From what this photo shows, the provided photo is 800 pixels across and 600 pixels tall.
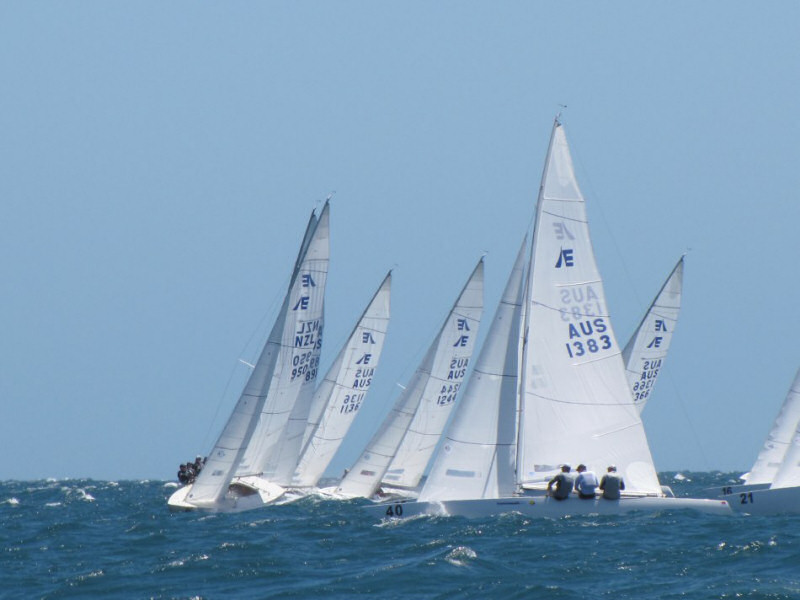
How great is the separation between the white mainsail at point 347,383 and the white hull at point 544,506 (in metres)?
13.9

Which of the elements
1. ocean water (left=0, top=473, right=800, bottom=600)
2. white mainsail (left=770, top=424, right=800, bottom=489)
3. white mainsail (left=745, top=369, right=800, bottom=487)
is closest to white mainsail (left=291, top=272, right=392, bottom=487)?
white mainsail (left=745, top=369, right=800, bottom=487)

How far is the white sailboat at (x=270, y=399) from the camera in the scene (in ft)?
105

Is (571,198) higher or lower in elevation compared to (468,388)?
higher

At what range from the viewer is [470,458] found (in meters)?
26.0

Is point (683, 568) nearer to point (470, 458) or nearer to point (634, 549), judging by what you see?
point (634, 549)

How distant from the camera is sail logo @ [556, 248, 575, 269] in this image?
26.0 m

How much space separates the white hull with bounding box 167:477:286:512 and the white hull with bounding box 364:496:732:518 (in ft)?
23.9

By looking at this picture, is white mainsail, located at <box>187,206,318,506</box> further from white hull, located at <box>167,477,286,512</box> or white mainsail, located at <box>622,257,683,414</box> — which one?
white mainsail, located at <box>622,257,683,414</box>

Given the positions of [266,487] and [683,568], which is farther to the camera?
[266,487]

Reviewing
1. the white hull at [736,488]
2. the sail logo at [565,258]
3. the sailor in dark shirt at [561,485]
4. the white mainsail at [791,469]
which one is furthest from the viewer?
the white hull at [736,488]

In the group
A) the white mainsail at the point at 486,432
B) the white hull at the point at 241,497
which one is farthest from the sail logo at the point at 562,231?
the white hull at the point at 241,497

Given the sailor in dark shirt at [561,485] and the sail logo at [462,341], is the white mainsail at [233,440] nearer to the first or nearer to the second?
the sail logo at [462,341]

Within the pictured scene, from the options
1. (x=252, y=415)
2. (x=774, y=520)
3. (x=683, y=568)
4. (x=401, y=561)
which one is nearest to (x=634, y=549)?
(x=683, y=568)

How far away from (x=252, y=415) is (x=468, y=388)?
799 centimetres
